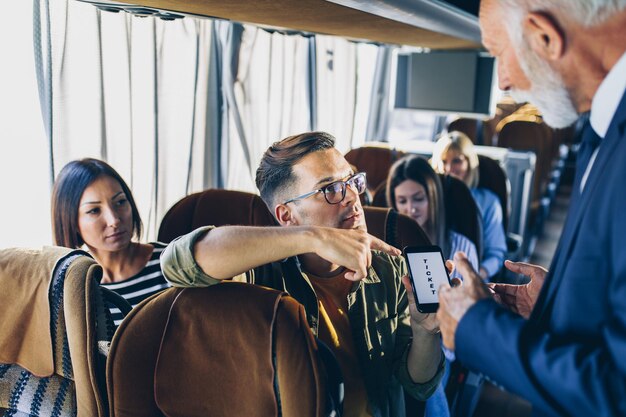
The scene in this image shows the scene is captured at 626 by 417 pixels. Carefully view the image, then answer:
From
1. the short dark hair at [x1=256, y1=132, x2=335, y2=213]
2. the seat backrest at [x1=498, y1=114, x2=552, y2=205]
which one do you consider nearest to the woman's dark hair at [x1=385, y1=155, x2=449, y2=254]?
the short dark hair at [x1=256, y1=132, x2=335, y2=213]

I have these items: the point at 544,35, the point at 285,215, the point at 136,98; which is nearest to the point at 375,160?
the point at 136,98

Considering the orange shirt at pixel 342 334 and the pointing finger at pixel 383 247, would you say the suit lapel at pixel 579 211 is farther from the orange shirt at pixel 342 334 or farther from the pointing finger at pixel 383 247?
the orange shirt at pixel 342 334

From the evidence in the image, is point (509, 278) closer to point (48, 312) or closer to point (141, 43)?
point (141, 43)

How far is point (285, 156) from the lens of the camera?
4.76 feet

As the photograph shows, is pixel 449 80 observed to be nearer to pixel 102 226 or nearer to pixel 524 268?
pixel 102 226

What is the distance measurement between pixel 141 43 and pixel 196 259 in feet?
6.45

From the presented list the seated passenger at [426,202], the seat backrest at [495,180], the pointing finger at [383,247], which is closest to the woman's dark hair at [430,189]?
the seated passenger at [426,202]

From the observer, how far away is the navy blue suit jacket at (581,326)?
0.75 m

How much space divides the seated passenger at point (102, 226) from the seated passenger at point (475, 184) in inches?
66.6

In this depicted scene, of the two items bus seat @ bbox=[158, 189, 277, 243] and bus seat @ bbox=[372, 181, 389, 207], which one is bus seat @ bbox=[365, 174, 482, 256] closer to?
bus seat @ bbox=[372, 181, 389, 207]

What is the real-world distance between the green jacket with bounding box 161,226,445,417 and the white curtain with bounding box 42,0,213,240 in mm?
1422

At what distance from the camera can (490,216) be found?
3.11 metres

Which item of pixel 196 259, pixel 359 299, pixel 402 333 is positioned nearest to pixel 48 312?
pixel 196 259

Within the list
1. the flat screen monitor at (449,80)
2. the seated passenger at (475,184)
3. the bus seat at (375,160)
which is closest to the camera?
the seated passenger at (475,184)
